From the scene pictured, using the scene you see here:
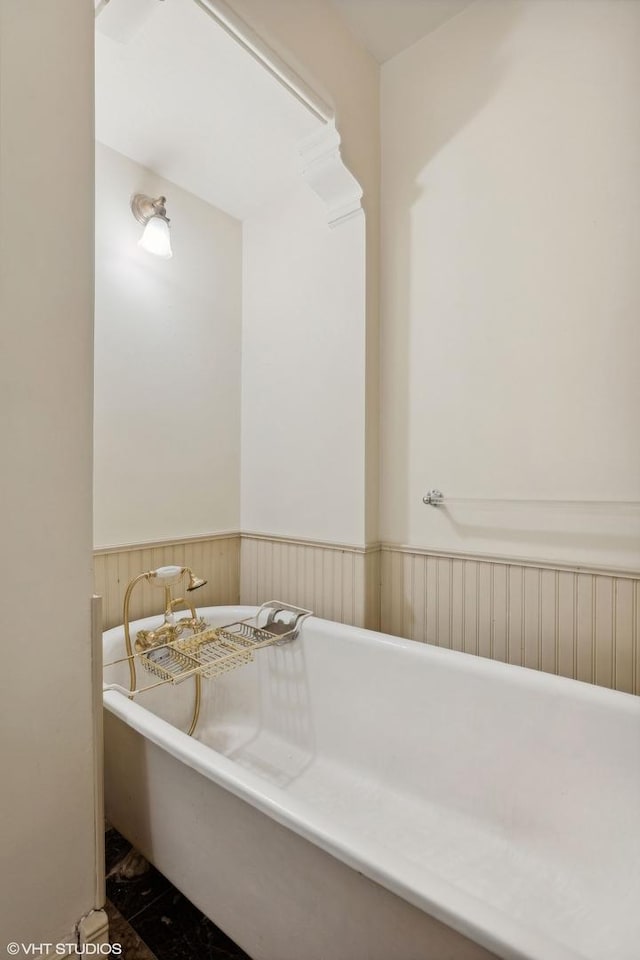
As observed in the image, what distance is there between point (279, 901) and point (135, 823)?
496 mm

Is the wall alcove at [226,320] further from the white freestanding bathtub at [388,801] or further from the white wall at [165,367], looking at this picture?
Answer: the white freestanding bathtub at [388,801]

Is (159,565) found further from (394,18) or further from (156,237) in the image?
(394,18)

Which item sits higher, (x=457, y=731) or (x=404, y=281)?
(x=404, y=281)

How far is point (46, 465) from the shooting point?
29.9 inches

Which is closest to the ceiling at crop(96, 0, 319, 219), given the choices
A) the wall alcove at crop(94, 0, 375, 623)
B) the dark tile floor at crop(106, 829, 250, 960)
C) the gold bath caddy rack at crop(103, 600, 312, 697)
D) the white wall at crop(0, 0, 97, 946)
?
the wall alcove at crop(94, 0, 375, 623)

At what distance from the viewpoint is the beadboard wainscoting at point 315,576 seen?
1.79 metres

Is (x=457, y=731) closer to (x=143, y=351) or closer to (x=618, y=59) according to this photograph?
(x=143, y=351)

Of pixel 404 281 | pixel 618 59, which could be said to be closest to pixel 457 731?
pixel 404 281

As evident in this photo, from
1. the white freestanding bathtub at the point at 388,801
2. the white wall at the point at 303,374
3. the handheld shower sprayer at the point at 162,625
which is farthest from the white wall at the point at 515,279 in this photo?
the handheld shower sprayer at the point at 162,625

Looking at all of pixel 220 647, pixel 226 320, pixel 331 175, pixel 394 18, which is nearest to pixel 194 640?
pixel 220 647

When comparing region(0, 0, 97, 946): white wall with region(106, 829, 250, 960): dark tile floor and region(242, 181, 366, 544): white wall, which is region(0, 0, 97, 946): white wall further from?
region(242, 181, 366, 544): white wall

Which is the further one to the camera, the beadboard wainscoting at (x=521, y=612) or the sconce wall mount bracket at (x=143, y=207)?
the sconce wall mount bracket at (x=143, y=207)

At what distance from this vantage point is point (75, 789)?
79 cm

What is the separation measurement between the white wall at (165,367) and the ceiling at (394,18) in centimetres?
89
